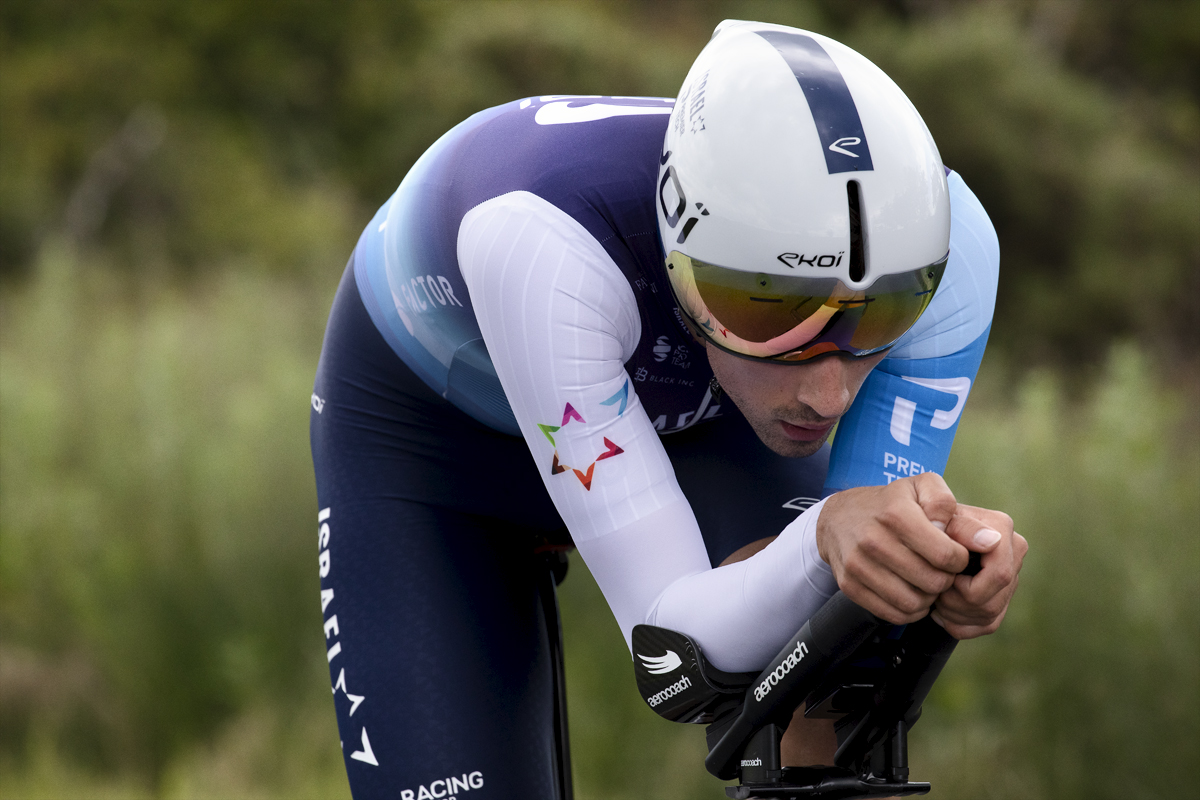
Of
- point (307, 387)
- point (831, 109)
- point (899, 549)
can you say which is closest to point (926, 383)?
point (831, 109)

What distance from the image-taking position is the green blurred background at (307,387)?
4.30m

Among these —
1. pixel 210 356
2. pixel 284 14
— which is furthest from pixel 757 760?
pixel 284 14

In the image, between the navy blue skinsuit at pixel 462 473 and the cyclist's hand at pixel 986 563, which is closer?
the cyclist's hand at pixel 986 563

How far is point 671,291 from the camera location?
6.84 feet

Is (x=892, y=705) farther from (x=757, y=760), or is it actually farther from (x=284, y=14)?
(x=284, y=14)

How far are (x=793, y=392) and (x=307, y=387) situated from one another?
15.1 ft

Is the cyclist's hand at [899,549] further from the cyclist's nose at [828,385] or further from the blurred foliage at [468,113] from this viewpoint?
the blurred foliage at [468,113]

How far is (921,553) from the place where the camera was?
1548 mm

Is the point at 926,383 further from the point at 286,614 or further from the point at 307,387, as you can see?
the point at 307,387

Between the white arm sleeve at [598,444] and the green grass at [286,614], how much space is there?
8.65 feet

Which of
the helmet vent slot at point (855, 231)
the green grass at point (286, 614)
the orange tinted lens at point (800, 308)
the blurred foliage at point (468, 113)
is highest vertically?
the blurred foliage at point (468, 113)

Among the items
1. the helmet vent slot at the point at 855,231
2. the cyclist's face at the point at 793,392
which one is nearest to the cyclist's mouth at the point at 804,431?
the cyclist's face at the point at 793,392

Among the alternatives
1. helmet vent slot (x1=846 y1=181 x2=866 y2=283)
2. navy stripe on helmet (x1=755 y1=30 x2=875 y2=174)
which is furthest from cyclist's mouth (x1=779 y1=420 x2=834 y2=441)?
navy stripe on helmet (x1=755 y1=30 x2=875 y2=174)

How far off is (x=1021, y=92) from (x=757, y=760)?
1373 cm
